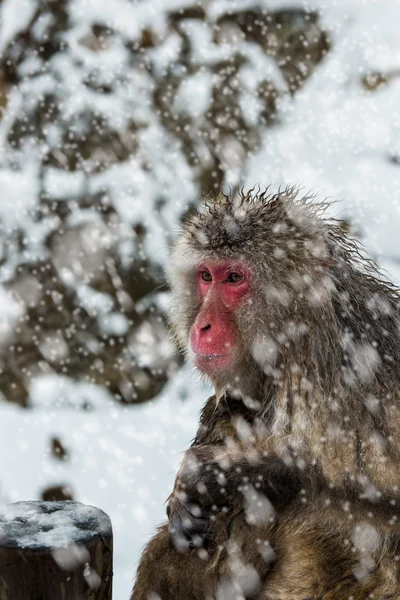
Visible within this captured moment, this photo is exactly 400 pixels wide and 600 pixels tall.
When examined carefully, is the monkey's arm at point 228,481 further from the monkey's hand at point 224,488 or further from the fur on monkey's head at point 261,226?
the fur on monkey's head at point 261,226

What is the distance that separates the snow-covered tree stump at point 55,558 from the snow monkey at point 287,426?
0.60 m

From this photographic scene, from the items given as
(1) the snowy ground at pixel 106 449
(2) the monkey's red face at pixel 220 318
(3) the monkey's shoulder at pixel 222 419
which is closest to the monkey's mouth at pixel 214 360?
(2) the monkey's red face at pixel 220 318

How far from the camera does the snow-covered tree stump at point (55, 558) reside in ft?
5.35

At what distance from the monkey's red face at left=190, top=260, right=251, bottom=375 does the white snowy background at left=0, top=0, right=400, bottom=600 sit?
10.7 ft

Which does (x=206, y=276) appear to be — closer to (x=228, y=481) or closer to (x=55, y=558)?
(x=228, y=481)

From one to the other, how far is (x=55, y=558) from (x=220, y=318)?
1.12 m

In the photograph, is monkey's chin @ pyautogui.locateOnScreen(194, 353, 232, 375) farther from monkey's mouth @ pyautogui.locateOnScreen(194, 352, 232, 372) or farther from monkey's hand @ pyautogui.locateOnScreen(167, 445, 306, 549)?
monkey's hand @ pyautogui.locateOnScreen(167, 445, 306, 549)

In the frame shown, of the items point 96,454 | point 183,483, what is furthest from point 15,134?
point 183,483

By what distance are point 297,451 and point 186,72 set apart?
4.44 meters

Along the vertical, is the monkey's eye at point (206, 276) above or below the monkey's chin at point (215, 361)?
above

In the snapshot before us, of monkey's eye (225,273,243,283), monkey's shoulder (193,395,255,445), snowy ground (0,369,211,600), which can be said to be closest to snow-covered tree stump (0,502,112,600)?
monkey's shoulder (193,395,255,445)

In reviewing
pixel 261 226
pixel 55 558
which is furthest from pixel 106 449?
pixel 55 558

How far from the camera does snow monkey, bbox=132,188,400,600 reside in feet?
7.16

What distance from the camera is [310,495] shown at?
2203 mm
